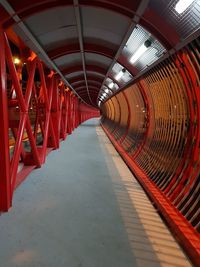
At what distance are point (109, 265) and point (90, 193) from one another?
2.00 m

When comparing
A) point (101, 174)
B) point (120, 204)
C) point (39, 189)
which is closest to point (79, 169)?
point (101, 174)

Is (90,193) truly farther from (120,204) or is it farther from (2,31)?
(2,31)

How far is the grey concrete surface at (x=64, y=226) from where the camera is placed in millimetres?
2494

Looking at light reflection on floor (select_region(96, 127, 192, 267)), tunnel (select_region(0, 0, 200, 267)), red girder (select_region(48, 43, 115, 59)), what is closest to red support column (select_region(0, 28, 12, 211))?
tunnel (select_region(0, 0, 200, 267))

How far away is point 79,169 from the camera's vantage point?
6.07 meters

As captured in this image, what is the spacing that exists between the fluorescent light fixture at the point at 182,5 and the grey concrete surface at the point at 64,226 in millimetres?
2966

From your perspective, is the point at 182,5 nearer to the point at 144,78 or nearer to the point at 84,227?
the point at 144,78

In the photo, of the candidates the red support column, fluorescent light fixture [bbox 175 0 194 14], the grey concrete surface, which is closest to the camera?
the grey concrete surface

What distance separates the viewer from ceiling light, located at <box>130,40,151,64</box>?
512cm

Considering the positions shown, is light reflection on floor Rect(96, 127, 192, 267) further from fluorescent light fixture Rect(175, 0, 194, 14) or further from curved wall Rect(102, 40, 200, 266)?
fluorescent light fixture Rect(175, 0, 194, 14)

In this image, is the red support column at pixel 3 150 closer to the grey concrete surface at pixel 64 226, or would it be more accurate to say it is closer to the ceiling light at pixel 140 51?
the grey concrete surface at pixel 64 226

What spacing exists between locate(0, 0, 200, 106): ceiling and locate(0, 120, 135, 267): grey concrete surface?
2.65 m

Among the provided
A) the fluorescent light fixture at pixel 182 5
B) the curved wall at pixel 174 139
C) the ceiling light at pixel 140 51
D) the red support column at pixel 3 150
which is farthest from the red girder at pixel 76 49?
the fluorescent light fixture at pixel 182 5

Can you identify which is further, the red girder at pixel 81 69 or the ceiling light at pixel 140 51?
the red girder at pixel 81 69
